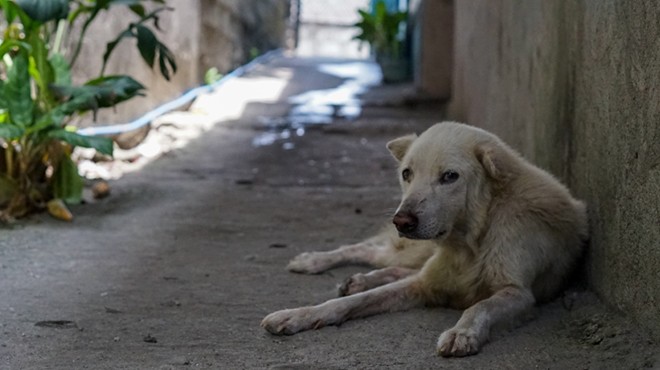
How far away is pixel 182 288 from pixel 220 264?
424 millimetres

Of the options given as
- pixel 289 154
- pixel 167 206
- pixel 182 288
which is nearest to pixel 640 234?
pixel 182 288

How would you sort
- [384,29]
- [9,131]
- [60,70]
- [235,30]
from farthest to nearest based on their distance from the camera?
[235,30]
[384,29]
[60,70]
[9,131]

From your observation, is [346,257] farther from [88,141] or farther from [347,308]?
[88,141]

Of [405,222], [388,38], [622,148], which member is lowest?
[388,38]

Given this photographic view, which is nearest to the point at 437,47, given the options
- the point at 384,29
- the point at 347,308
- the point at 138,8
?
the point at 384,29

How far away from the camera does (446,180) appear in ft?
9.04

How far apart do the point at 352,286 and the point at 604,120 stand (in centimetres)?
112

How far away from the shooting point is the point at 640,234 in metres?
2.36

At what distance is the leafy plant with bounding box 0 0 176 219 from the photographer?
4.11 metres

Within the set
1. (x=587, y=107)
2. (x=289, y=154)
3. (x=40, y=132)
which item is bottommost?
(x=289, y=154)

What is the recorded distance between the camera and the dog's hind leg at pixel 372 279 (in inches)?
123

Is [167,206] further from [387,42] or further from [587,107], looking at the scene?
[387,42]

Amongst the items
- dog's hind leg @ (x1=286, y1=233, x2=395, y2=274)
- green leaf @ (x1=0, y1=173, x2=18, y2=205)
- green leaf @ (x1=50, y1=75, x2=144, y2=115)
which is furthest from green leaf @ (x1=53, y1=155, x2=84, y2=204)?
dog's hind leg @ (x1=286, y1=233, x2=395, y2=274)

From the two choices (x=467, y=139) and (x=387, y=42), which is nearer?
(x=467, y=139)
